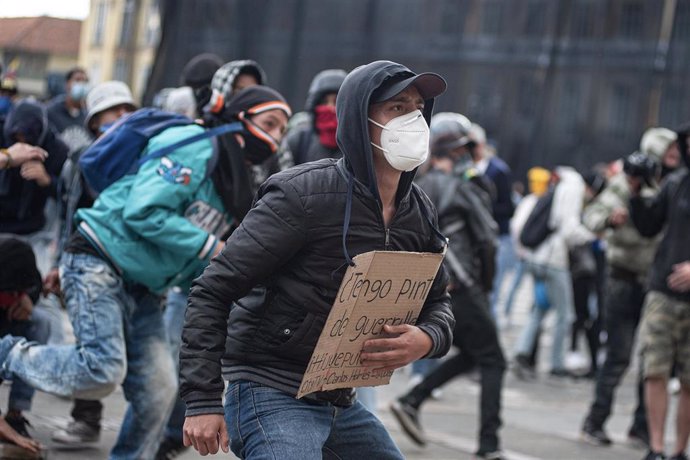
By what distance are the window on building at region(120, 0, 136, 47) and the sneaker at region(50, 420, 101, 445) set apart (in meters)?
7.15

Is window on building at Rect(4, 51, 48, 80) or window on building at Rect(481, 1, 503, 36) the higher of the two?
window on building at Rect(481, 1, 503, 36)

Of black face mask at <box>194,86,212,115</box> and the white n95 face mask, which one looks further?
black face mask at <box>194,86,212,115</box>

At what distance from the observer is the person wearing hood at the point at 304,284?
11.7ft

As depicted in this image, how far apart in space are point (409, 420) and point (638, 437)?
1.83 meters

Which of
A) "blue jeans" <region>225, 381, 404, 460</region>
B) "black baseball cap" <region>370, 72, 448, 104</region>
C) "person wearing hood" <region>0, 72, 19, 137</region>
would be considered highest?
"black baseball cap" <region>370, 72, 448, 104</region>

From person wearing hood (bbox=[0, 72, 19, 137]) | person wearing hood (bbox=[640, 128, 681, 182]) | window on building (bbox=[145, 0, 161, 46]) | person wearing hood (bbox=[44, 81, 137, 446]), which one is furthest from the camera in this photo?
window on building (bbox=[145, 0, 161, 46])

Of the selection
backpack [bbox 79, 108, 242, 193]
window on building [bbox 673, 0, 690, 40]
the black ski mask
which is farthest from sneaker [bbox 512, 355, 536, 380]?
backpack [bbox 79, 108, 242, 193]

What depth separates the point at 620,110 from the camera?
13898 millimetres

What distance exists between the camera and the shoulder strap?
17.2 ft

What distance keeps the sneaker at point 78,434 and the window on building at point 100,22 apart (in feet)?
25.4

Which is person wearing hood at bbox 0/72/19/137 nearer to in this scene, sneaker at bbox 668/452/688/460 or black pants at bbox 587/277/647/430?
black pants at bbox 587/277/647/430

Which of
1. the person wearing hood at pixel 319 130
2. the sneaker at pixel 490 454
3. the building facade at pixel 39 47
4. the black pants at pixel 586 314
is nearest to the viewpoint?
the person wearing hood at pixel 319 130

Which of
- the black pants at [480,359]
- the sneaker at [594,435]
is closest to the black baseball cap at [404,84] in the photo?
the black pants at [480,359]

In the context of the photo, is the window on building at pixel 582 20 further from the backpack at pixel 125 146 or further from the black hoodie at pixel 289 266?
the black hoodie at pixel 289 266
